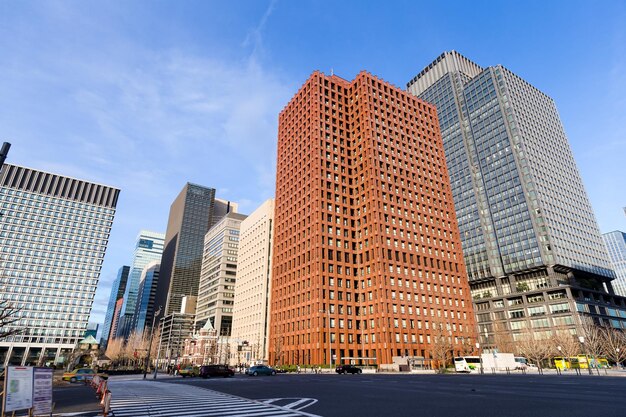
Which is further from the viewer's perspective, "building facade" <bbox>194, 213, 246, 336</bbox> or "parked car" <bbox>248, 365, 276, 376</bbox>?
"building facade" <bbox>194, 213, 246, 336</bbox>

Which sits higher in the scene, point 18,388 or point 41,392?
point 18,388

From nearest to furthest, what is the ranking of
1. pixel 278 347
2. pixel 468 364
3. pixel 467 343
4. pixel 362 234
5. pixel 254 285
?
pixel 468 364 → pixel 467 343 → pixel 278 347 → pixel 362 234 → pixel 254 285

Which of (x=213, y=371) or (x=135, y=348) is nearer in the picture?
(x=213, y=371)

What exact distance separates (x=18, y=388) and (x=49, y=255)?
624 feet

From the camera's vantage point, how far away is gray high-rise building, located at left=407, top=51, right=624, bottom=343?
375ft

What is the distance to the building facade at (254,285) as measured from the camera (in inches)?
4611

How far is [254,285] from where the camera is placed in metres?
129

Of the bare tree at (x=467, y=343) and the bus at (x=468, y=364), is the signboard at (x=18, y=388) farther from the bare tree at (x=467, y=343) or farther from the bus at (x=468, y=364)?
the bare tree at (x=467, y=343)

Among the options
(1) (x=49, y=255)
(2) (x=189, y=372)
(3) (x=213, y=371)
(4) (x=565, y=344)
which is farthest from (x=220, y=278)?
(4) (x=565, y=344)

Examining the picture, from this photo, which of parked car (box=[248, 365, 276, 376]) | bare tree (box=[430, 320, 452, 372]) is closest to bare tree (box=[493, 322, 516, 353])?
bare tree (box=[430, 320, 452, 372])

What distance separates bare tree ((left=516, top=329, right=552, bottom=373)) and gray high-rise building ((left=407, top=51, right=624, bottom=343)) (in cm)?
421

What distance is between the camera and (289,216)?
360ft

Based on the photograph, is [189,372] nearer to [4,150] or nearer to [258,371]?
[258,371]

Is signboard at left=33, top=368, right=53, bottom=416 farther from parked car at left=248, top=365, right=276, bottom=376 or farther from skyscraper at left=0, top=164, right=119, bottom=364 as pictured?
skyscraper at left=0, top=164, right=119, bottom=364
